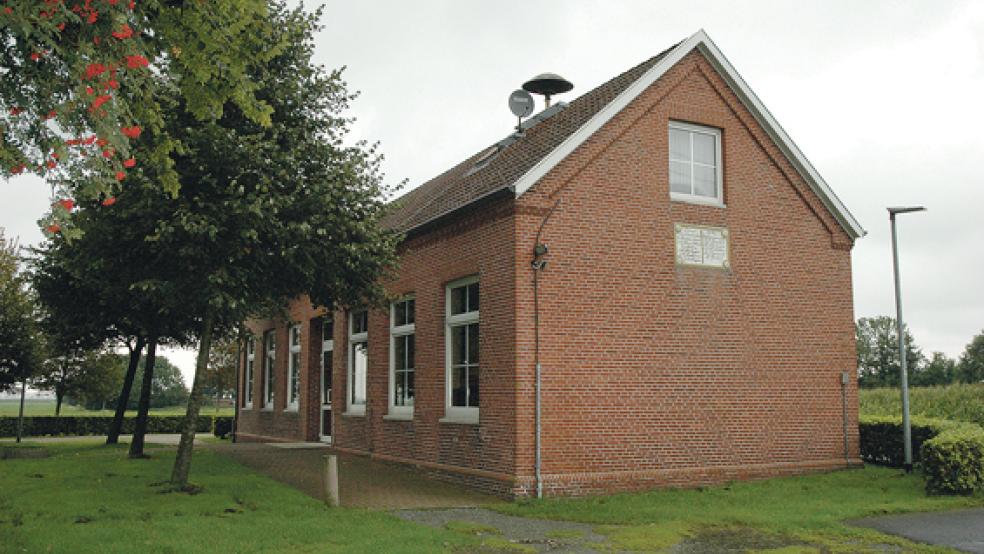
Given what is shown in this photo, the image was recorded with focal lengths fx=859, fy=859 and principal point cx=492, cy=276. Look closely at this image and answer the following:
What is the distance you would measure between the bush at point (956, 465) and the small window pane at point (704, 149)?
5.78m

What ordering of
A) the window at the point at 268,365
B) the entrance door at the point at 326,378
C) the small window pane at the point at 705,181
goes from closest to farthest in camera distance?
the small window pane at the point at 705,181
the entrance door at the point at 326,378
the window at the point at 268,365

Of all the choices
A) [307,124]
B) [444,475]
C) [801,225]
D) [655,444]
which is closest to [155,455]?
[444,475]

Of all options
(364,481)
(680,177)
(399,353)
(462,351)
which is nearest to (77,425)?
(399,353)

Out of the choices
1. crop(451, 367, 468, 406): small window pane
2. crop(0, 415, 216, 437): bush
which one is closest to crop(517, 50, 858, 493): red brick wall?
crop(451, 367, 468, 406): small window pane

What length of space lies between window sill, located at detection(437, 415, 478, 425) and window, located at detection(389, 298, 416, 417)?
1.89 m

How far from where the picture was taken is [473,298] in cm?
1440

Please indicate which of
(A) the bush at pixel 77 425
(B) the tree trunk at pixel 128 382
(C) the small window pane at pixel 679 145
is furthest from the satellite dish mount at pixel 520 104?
(A) the bush at pixel 77 425

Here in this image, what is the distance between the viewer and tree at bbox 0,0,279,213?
7.74 metres

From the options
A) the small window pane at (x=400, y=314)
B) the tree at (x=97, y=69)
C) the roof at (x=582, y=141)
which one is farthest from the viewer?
the small window pane at (x=400, y=314)

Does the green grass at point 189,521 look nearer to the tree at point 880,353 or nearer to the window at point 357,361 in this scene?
the window at point 357,361

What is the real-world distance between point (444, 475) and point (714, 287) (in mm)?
5490

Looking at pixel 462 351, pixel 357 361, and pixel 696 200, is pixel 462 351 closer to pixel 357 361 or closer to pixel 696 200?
pixel 696 200

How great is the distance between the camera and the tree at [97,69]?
7738mm

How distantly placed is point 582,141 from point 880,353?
8902 centimetres
